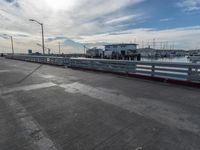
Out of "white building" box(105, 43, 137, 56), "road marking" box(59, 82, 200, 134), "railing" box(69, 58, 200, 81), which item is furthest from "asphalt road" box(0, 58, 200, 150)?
"white building" box(105, 43, 137, 56)

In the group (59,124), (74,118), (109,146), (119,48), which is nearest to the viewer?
(109,146)

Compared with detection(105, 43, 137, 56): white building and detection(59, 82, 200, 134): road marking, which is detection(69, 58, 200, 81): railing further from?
detection(105, 43, 137, 56): white building

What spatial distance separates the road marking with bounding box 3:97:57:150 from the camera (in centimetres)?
275

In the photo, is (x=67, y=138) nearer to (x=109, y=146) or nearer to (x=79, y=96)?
(x=109, y=146)

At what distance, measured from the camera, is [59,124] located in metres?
3.51

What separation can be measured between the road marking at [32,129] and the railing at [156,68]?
6.82 metres

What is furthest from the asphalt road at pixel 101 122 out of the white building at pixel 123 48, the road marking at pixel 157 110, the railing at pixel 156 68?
the white building at pixel 123 48

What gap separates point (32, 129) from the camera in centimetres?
330

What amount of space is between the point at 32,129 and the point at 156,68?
720cm

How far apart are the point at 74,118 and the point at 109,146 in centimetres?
139

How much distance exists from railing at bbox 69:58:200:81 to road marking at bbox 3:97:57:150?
682cm

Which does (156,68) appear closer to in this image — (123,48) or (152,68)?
(152,68)

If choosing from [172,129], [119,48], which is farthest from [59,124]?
[119,48]

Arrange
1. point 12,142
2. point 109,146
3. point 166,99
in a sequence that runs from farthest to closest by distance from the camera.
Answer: point 166,99 < point 12,142 < point 109,146
